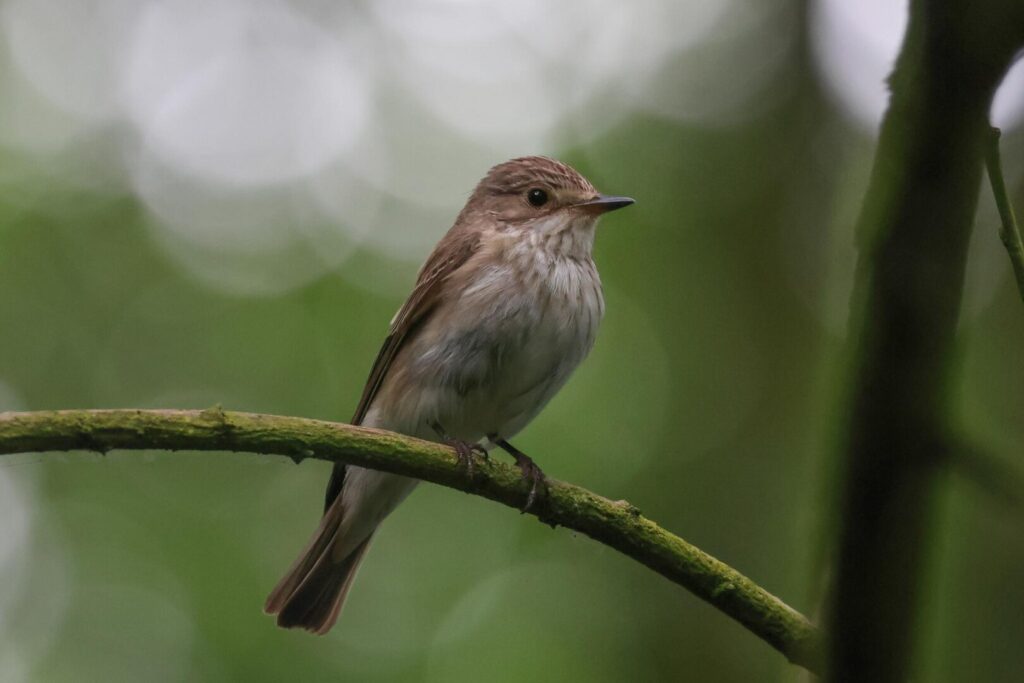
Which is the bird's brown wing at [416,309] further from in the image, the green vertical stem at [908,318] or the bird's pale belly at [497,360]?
the green vertical stem at [908,318]

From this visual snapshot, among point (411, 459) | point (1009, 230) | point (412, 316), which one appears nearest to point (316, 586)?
point (412, 316)

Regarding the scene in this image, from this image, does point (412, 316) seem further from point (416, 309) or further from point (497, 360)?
point (497, 360)

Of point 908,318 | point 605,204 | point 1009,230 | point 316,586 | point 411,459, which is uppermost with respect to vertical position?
point 605,204

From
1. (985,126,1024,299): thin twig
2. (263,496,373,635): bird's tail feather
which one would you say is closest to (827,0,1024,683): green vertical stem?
(985,126,1024,299): thin twig

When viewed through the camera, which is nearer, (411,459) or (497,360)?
(411,459)

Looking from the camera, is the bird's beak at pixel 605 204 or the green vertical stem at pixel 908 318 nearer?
the green vertical stem at pixel 908 318

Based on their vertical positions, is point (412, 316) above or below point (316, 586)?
above

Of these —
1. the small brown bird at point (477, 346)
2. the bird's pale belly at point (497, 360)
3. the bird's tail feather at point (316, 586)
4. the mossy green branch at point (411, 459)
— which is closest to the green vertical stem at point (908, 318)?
the mossy green branch at point (411, 459)

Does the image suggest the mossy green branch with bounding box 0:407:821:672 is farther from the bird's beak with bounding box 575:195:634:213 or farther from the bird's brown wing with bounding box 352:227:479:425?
the bird's beak with bounding box 575:195:634:213
